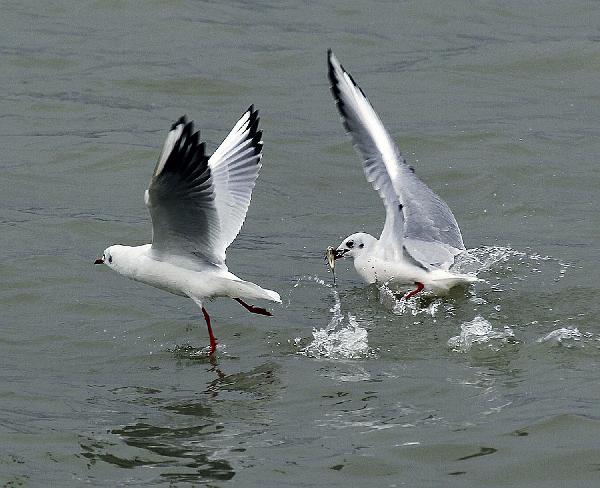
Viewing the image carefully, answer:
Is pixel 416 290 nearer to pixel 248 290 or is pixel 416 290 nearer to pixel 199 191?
pixel 248 290

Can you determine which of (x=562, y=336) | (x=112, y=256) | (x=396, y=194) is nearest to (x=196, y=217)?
(x=112, y=256)

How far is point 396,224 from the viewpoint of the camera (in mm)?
9672

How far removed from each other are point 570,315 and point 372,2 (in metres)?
10.9

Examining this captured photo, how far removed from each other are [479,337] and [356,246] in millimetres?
2021

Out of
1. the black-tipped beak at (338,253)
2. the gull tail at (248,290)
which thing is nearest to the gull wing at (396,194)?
the black-tipped beak at (338,253)

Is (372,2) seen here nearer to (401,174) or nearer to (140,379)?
(401,174)

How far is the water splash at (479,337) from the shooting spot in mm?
8266

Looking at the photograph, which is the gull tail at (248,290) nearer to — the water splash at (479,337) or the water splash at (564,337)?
the water splash at (479,337)

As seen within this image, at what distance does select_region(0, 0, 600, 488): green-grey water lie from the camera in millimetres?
6648

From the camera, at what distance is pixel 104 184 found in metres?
12.9

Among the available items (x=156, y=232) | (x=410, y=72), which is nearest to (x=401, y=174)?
(x=156, y=232)

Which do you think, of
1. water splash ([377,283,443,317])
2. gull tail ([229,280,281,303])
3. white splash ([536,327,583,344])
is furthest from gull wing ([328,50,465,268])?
white splash ([536,327,583,344])

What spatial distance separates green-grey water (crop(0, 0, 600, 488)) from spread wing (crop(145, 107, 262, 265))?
0.80 m

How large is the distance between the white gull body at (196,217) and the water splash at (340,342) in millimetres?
488
